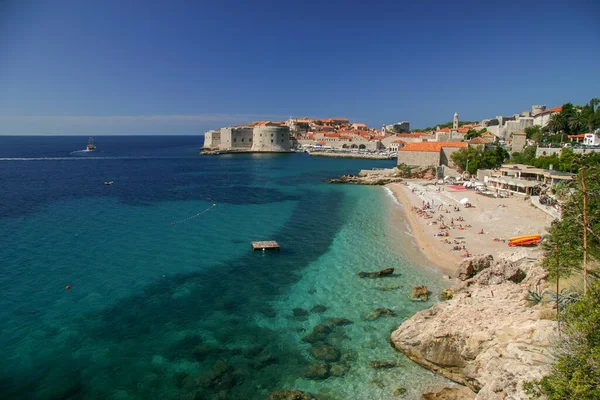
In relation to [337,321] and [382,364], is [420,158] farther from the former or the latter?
[382,364]

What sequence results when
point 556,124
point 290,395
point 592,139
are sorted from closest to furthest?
point 290,395, point 592,139, point 556,124

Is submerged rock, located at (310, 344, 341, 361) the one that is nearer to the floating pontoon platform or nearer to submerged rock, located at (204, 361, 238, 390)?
submerged rock, located at (204, 361, 238, 390)

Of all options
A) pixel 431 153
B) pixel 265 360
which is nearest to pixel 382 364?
pixel 265 360

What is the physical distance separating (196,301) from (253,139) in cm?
7335

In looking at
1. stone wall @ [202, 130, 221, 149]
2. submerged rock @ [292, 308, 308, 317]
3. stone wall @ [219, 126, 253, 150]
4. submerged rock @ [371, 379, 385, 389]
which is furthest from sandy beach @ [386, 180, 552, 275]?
stone wall @ [202, 130, 221, 149]

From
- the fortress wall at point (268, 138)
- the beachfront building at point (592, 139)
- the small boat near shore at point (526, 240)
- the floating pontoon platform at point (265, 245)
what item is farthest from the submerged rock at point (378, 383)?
the fortress wall at point (268, 138)

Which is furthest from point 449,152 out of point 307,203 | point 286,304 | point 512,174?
point 286,304

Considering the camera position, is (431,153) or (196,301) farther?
(431,153)

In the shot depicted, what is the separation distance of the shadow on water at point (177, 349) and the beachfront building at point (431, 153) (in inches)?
1277

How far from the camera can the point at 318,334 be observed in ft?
31.7

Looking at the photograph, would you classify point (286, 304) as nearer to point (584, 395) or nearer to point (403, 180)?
point (584, 395)

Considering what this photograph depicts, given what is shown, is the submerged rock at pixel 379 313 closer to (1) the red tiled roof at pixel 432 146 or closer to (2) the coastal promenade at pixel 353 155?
(1) the red tiled roof at pixel 432 146

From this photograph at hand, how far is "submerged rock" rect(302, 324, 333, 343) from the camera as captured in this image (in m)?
9.42

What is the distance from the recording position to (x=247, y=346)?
9172mm
